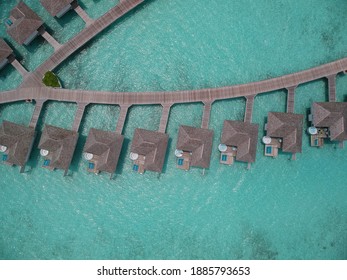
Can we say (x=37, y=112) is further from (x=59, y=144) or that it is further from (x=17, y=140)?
(x=59, y=144)

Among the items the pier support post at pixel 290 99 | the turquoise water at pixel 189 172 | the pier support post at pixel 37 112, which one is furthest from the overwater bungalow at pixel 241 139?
the pier support post at pixel 37 112

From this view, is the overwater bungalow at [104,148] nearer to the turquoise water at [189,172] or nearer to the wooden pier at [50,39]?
the turquoise water at [189,172]

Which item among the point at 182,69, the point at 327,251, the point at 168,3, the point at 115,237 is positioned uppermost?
the point at 168,3

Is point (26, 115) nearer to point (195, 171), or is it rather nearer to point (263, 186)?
point (195, 171)

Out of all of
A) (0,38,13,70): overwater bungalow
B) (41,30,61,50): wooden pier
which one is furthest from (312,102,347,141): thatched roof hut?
(0,38,13,70): overwater bungalow

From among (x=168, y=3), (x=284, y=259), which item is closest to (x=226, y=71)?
(x=168, y=3)
